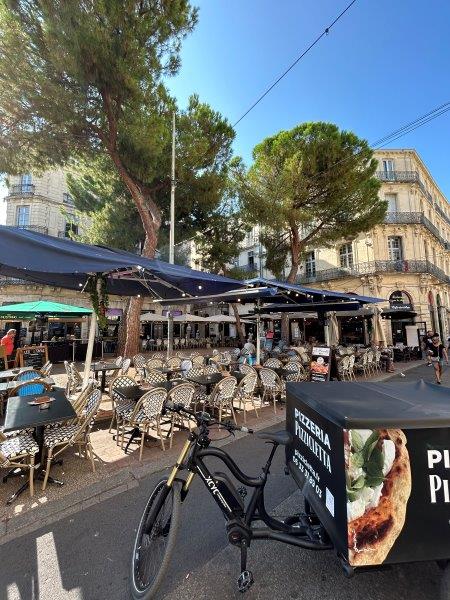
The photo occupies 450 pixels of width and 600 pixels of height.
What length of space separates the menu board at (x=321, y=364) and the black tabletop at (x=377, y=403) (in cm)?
470

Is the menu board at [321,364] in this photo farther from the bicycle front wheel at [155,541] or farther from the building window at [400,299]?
the building window at [400,299]

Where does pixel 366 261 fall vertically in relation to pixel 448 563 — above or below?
above

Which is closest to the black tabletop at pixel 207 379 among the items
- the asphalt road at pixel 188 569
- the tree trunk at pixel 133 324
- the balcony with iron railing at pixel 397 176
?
the asphalt road at pixel 188 569

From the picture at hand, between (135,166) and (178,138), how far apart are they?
8.35 ft

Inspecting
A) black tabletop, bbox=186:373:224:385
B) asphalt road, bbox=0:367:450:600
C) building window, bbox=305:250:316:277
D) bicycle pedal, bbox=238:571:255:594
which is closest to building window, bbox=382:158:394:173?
building window, bbox=305:250:316:277

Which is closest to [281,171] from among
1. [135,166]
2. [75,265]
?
[135,166]

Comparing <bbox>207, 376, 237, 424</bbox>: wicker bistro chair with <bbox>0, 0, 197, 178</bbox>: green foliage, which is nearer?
<bbox>207, 376, 237, 424</bbox>: wicker bistro chair

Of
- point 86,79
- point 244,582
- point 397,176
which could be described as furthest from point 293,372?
point 397,176

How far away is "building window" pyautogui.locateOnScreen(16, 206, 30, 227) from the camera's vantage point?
85.4ft

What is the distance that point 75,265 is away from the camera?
377 centimetres

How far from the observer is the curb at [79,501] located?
2.76 meters

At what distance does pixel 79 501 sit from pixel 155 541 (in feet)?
4.90

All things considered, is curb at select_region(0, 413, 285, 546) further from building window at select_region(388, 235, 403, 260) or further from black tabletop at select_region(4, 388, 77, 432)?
building window at select_region(388, 235, 403, 260)

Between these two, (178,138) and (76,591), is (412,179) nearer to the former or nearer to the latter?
(178,138)
